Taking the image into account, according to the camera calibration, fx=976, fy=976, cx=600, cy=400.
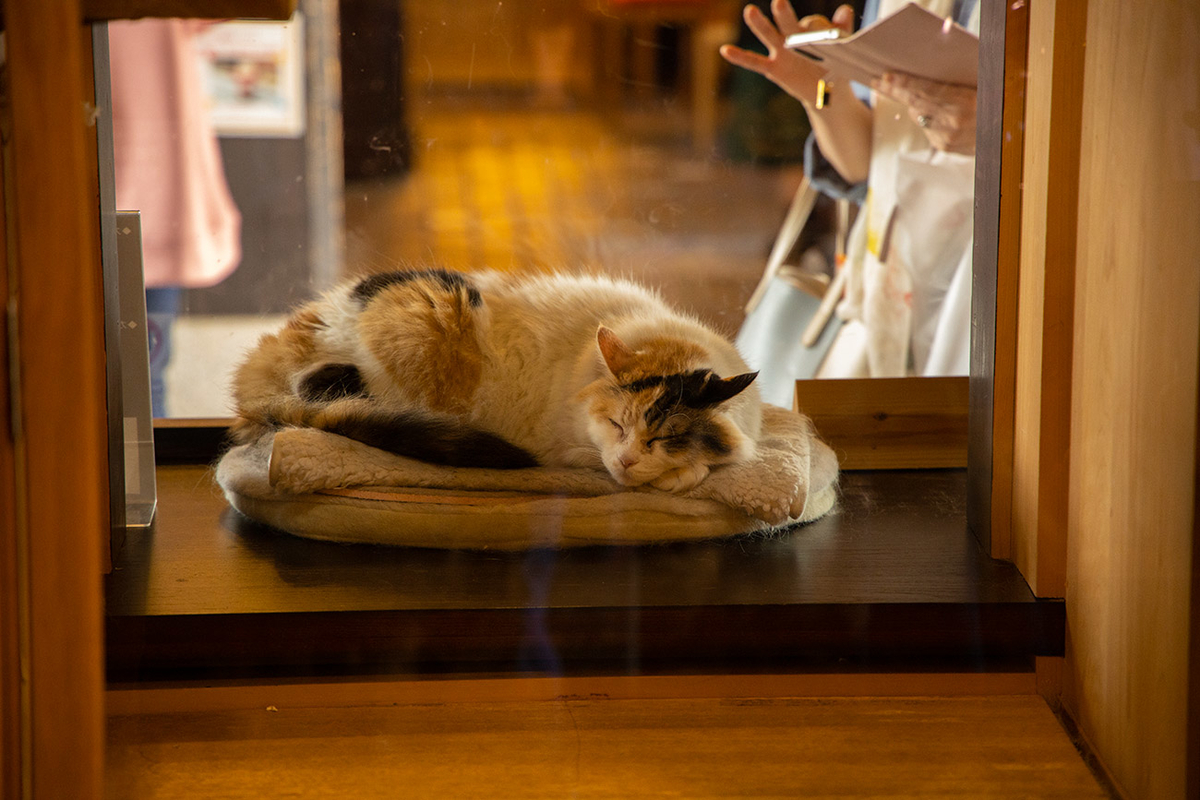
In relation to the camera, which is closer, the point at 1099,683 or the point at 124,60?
the point at 1099,683

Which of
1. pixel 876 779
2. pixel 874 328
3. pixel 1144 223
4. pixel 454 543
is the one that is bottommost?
pixel 876 779

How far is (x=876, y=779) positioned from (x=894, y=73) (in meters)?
0.96

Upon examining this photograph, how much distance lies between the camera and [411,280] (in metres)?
1.22

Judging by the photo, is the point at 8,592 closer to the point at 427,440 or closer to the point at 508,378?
the point at 427,440

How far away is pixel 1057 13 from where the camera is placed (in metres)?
0.86

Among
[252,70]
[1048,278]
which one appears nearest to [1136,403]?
[1048,278]

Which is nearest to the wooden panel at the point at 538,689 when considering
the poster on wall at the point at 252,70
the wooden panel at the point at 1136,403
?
the wooden panel at the point at 1136,403

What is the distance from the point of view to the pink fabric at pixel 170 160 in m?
1.22

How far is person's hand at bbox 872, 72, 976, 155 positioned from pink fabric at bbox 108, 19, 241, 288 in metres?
0.93

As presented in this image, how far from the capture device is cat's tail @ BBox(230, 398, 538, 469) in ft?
3.66

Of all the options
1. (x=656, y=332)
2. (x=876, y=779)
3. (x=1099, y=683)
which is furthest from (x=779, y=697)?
(x=656, y=332)

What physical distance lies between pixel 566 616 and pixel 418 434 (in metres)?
0.32

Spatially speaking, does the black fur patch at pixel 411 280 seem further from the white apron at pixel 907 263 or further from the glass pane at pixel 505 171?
the white apron at pixel 907 263

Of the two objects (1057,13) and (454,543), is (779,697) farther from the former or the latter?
(1057,13)
